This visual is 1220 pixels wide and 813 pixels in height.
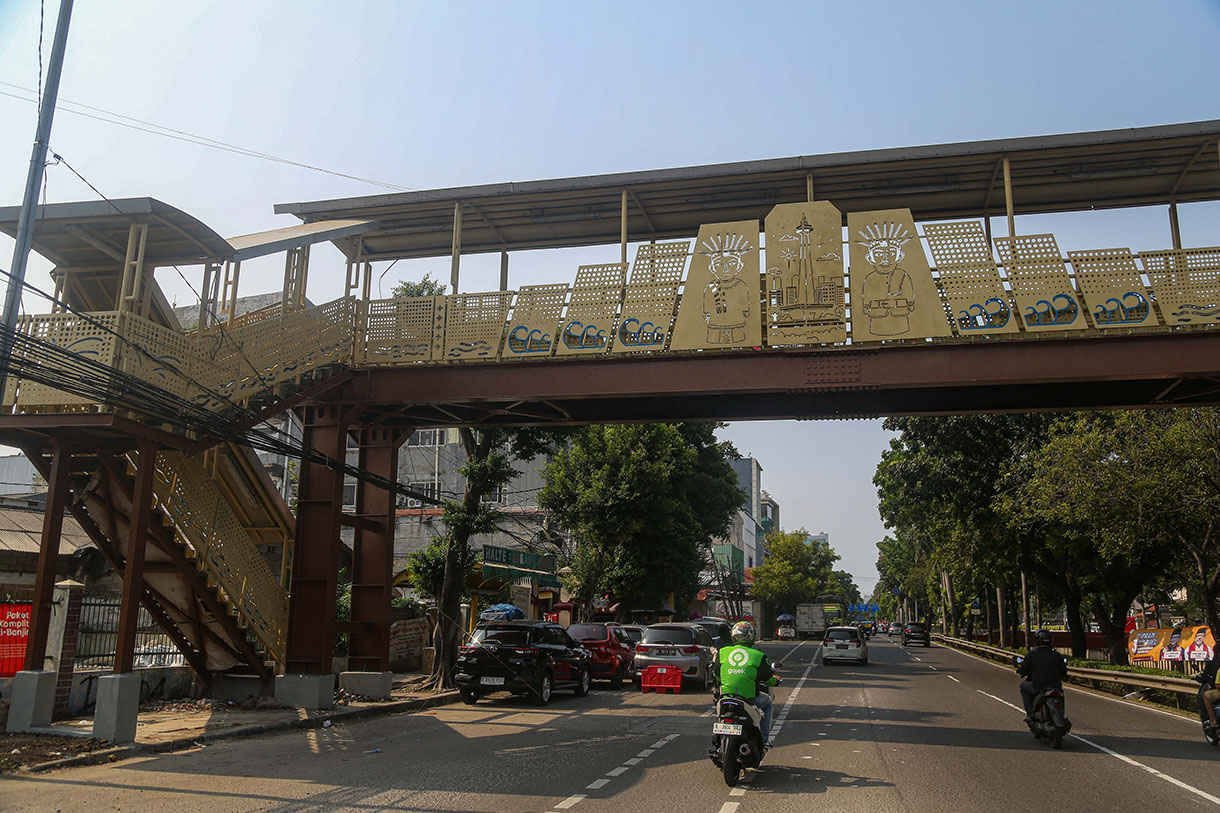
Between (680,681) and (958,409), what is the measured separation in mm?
9823

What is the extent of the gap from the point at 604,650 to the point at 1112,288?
603 inches

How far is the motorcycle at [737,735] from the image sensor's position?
8984 mm

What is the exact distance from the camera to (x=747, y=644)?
387 inches

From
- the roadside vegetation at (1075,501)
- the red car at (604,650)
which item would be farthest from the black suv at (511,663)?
the roadside vegetation at (1075,501)

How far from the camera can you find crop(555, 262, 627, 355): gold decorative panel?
596 inches

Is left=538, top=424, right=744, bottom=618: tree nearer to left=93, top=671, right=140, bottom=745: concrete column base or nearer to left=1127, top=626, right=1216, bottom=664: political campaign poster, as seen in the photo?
left=1127, top=626, right=1216, bottom=664: political campaign poster

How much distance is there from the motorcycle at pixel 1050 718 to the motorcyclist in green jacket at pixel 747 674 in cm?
505

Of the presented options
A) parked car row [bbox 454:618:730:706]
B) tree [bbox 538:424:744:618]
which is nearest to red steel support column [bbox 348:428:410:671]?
parked car row [bbox 454:618:730:706]

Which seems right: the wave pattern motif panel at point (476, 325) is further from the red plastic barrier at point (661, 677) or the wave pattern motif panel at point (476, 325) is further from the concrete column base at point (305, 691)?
the red plastic barrier at point (661, 677)

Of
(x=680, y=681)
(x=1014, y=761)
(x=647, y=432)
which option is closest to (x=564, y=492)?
(x=647, y=432)

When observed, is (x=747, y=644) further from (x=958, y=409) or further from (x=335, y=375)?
(x=335, y=375)

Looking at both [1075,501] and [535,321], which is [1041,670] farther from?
[535,321]

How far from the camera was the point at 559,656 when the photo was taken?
18.8 m

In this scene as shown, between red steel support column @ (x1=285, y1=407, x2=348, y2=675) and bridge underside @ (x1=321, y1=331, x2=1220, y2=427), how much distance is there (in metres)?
0.85
